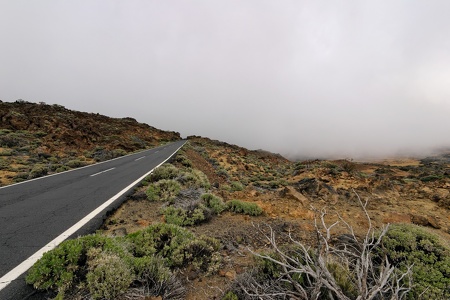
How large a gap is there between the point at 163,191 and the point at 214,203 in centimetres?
187

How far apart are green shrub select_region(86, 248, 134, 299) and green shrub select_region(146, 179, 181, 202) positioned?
376cm

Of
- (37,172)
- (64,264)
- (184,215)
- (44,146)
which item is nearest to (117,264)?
(64,264)

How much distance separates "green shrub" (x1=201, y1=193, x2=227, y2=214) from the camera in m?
6.24

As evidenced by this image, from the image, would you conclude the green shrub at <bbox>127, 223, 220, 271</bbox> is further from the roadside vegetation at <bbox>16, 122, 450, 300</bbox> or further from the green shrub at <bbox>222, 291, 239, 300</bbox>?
the green shrub at <bbox>222, 291, 239, 300</bbox>

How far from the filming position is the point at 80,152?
864 inches

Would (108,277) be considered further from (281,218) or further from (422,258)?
(281,218)

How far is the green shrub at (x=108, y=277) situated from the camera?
8.33 feet

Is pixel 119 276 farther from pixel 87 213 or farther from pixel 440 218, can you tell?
pixel 440 218

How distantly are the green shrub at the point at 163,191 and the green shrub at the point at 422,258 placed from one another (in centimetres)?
521

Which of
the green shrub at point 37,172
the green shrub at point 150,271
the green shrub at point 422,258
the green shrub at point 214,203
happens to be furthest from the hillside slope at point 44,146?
the green shrub at point 422,258

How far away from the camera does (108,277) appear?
2.62 m

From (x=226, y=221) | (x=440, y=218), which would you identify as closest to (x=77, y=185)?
(x=226, y=221)

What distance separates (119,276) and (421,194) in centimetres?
1310

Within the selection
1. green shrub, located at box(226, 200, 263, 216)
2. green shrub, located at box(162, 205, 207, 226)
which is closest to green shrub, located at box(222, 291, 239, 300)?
green shrub, located at box(162, 205, 207, 226)
